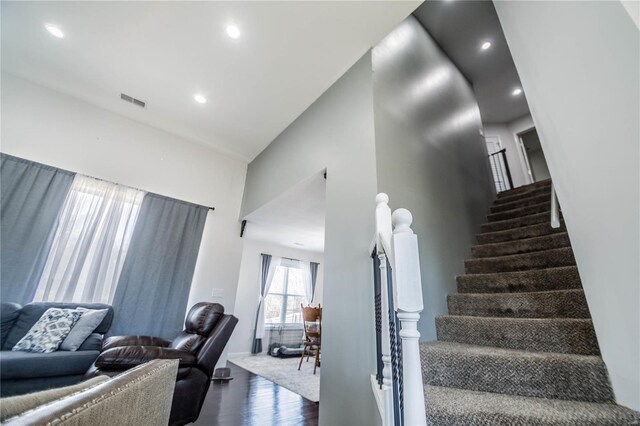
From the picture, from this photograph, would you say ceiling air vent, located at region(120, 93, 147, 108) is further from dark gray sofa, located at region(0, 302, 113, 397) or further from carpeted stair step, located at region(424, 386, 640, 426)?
carpeted stair step, located at region(424, 386, 640, 426)

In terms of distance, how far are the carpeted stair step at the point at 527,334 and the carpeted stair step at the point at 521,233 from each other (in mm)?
1366

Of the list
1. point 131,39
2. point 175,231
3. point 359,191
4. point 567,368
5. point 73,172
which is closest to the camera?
point 567,368

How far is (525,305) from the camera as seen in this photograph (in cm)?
178

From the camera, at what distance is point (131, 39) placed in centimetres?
260

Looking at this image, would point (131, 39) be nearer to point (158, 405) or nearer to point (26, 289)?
point (26, 289)

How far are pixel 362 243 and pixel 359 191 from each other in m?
0.44

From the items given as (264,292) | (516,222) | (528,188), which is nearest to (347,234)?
(516,222)

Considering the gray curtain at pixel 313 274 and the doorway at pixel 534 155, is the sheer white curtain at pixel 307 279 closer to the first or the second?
the gray curtain at pixel 313 274

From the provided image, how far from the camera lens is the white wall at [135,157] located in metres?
3.02

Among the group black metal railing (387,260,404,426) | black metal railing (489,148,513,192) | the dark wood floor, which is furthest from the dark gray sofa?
black metal railing (489,148,513,192)

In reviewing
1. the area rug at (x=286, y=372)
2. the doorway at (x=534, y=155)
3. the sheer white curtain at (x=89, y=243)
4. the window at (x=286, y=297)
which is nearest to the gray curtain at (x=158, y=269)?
the sheer white curtain at (x=89, y=243)

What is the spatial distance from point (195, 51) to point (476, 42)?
398cm

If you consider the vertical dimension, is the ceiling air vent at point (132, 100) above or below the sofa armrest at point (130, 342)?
above

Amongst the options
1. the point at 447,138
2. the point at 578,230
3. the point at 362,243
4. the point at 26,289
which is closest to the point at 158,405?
the point at 362,243
